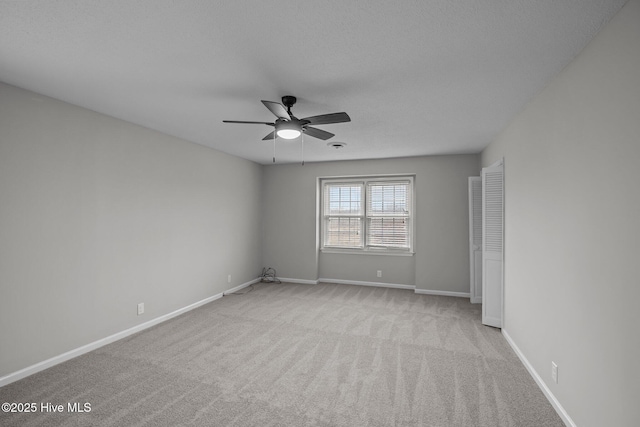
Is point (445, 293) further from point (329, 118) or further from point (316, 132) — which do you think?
point (329, 118)

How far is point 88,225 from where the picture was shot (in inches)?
125

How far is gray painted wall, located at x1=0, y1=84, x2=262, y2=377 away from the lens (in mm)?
2617

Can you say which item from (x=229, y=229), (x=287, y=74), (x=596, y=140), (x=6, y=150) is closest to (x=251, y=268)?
(x=229, y=229)

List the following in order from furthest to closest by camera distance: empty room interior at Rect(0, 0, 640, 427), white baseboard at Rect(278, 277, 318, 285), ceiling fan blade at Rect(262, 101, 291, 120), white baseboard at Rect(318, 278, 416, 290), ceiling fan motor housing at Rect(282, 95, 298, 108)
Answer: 1. white baseboard at Rect(278, 277, 318, 285)
2. white baseboard at Rect(318, 278, 416, 290)
3. ceiling fan motor housing at Rect(282, 95, 298, 108)
4. ceiling fan blade at Rect(262, 101, 291, 120)
5. empty room interior at Rect(0, 0, 640, 427)

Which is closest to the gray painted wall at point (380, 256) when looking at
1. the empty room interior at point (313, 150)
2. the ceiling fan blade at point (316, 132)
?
the empty room interior at point (313, 150)

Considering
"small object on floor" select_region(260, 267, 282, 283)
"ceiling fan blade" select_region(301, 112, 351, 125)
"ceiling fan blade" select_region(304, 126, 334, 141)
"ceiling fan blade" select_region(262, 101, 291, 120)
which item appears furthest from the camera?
"small object on floor" select_region(260, 267, 282, 283)

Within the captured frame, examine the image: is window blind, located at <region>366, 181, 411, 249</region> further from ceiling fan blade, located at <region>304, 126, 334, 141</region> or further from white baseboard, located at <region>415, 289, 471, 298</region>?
ceiling fan blade, located at <region>304, 126, 334, 141</region>

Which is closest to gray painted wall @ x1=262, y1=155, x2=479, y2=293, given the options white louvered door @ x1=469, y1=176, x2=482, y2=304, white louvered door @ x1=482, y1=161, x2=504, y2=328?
white louvered door @ x1=469, y1=176, x2=482, y2=304

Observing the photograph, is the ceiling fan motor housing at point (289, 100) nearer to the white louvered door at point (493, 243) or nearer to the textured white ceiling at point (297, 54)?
the textured white ceiling at point (297, 54)

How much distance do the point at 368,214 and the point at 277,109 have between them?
409 cm

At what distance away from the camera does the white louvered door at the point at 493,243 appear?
3.91 metres

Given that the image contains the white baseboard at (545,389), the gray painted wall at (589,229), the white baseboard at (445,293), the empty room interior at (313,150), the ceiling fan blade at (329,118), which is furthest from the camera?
the white baseboard at (445,293)

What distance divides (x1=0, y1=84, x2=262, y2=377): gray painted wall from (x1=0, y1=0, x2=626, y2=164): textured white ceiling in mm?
405

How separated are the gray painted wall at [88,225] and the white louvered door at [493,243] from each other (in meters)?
4.17
